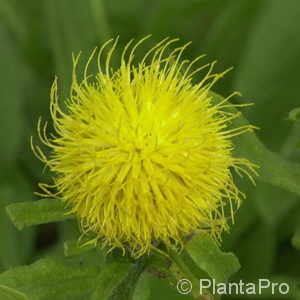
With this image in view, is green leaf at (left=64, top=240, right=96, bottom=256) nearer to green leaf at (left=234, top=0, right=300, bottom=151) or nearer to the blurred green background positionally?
the blurred green background

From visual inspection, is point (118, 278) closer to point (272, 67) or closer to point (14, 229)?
point (14, 229)

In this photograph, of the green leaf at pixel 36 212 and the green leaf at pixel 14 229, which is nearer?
the green leaf at pixel 36 212

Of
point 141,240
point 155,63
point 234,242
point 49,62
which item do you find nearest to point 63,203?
point 141,240

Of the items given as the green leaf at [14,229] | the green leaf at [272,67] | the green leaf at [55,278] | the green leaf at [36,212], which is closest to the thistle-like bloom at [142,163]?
the green leaf at [36,212]

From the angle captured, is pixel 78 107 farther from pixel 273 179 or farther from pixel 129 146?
pixel 273 179

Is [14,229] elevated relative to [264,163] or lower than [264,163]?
lower

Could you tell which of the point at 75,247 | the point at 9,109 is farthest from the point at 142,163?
the point at 9,109

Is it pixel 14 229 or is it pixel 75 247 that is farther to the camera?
pixel 14 229

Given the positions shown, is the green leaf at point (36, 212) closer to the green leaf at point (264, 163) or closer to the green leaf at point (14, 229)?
the green leaf at point (264, 163)
